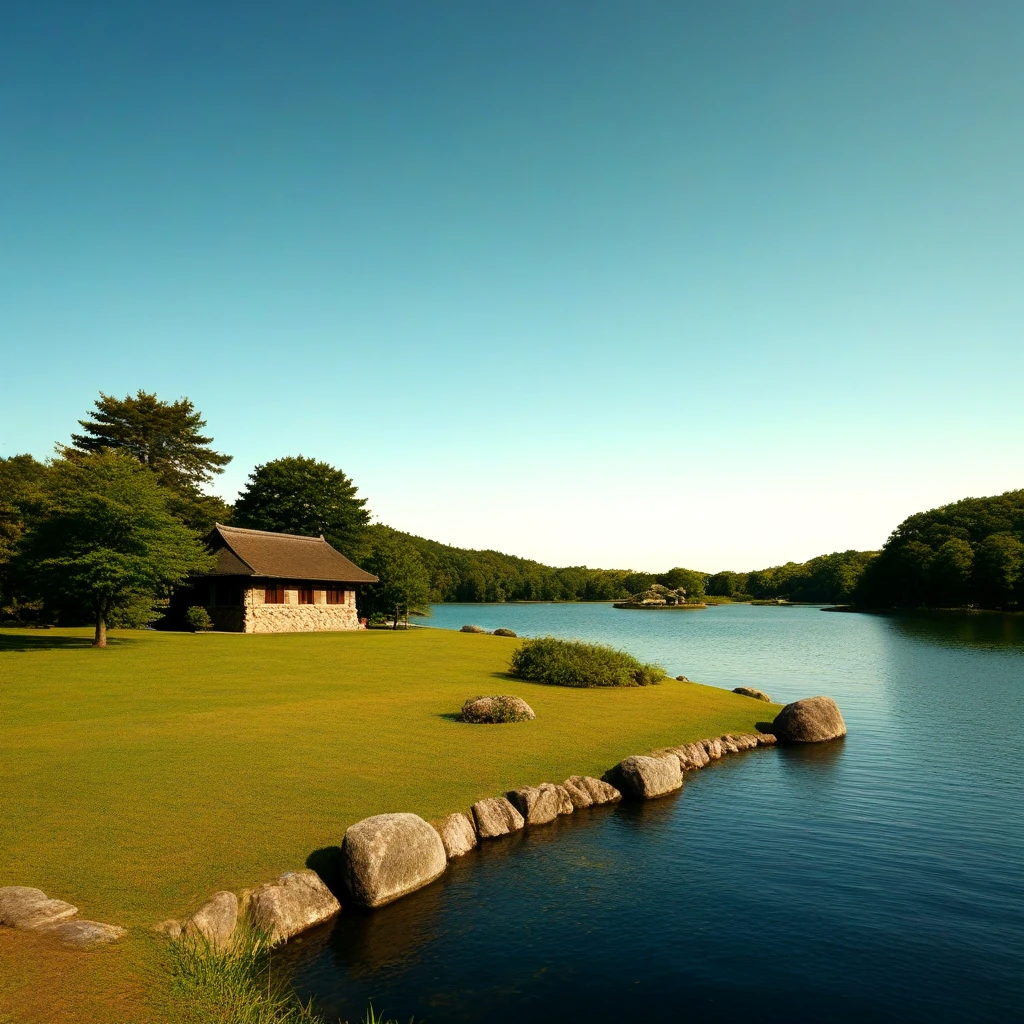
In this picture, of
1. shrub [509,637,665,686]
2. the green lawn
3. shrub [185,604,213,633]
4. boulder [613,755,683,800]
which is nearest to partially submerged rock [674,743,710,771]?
the green lawn

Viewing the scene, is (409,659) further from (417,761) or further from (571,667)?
(417,761)

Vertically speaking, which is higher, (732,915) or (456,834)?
(456,834)

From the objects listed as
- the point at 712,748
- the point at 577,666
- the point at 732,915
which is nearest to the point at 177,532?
the point at 577,666

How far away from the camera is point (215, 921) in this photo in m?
9.09

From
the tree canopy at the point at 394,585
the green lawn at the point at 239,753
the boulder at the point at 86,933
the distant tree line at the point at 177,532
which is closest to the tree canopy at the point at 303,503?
the distant tree line at the point at 177,532

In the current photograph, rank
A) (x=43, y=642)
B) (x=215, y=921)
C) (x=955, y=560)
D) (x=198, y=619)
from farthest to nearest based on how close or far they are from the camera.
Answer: (x=955, y=560) < (x=198, y=619) < (x=43, y=642) < (x=215, y=921)

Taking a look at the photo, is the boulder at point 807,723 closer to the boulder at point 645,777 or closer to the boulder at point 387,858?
the boulder at point 645,777

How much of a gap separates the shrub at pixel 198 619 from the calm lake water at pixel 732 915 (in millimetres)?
43364

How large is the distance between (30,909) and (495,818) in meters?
7.59

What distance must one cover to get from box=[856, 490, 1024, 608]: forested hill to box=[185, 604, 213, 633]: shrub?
107 m

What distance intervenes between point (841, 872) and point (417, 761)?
29.1ft

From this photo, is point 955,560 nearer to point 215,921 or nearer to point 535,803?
point 535,803

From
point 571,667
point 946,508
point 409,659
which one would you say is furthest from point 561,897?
point 946,508

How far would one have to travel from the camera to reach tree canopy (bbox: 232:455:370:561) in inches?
3130
